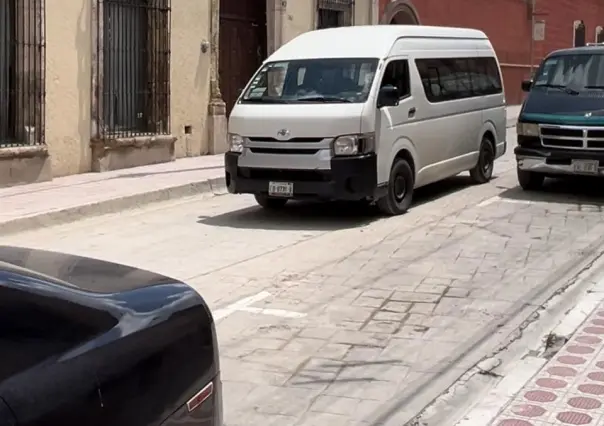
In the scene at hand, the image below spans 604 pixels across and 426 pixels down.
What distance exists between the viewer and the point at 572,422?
4.98m

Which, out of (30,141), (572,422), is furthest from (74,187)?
(572,422)

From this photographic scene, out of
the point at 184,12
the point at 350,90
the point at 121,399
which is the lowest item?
the point at 121,399

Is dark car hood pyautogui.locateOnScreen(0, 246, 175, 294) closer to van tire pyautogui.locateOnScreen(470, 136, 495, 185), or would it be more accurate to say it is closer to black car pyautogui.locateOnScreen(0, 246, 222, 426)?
black car pyautogui.locateOnScreen(0, 246, 222, 426)

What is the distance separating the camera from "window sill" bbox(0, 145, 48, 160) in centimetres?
1270

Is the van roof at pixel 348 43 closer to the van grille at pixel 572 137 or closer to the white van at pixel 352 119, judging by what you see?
the white van at pixel 352 119

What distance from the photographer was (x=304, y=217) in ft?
38.0

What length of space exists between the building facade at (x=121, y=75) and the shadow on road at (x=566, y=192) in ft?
19.1

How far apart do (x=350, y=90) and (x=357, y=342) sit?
5.12 meters

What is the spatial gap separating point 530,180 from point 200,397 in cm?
1128

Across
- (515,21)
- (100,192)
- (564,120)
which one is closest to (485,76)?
(564,120)

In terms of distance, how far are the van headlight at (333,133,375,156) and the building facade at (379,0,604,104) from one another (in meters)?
13.6

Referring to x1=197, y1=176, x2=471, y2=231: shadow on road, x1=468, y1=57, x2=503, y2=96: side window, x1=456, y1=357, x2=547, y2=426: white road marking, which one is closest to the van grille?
x1=468, y1=57, x2=503, y2=96: side window

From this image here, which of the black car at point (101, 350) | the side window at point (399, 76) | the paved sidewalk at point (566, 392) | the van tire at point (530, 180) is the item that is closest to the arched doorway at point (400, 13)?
the van tire at point (530, 180)

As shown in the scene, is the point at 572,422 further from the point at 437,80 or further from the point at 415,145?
the point at 437,80
